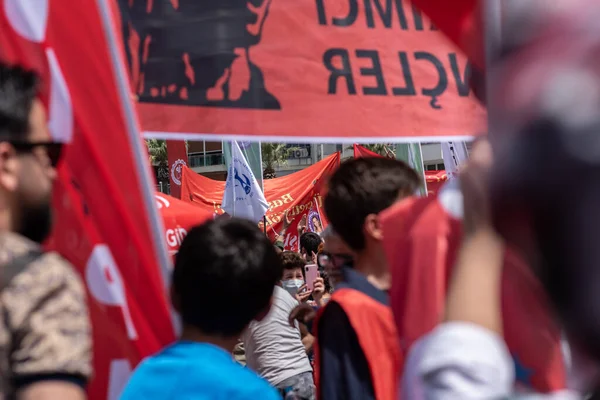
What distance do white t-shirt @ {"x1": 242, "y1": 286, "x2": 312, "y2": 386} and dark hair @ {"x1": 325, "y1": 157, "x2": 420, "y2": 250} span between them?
2.72m

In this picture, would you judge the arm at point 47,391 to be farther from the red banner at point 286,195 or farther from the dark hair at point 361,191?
the red banner at point 286,195

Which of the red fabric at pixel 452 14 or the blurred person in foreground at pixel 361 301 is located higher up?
the red fabric at pixel 452 14

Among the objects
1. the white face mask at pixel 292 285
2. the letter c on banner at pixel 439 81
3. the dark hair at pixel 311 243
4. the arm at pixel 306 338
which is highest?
the letter c on banner at pixel 439 81

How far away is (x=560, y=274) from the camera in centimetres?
73

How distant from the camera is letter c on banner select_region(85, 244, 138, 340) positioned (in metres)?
1.76

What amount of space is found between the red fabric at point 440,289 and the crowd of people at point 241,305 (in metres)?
0.03

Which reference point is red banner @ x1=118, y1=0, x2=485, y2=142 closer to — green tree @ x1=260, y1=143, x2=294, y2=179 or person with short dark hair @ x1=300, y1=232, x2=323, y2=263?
person with short dark hair @ x1=300, y1=232, x2=323, y2=263

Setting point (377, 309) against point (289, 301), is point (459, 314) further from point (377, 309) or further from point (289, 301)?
point (289, 301)

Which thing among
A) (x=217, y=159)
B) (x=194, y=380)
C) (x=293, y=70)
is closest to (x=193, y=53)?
(x=293, y=70)

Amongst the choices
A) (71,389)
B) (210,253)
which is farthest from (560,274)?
(210,253)

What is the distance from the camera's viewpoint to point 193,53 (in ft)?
7.55

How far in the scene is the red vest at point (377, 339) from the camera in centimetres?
194

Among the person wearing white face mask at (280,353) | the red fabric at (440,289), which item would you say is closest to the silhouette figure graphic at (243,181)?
the person wearing white face mask at (280,353)

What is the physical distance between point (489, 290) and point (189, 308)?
888 millimetres
